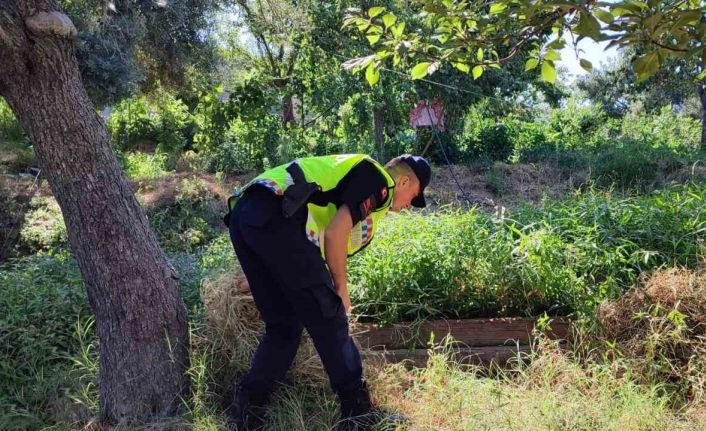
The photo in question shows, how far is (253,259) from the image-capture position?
2826 mm

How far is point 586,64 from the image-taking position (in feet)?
7.25

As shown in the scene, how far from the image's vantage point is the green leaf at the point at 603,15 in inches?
70.1

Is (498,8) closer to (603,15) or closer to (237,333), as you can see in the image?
(603,15)

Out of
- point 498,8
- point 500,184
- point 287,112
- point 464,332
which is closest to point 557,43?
point 498,8

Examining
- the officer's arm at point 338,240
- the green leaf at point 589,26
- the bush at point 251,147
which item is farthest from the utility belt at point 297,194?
the bush at point 251,147

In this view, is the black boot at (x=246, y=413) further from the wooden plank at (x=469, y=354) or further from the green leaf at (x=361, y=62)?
the green leaf at (x=361, y=62)

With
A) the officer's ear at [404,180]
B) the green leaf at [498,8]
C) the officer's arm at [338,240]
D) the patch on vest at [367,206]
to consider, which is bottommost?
the officer's arm at [338,240]

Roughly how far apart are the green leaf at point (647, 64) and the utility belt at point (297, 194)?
4.56ft

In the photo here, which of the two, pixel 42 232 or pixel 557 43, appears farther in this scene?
pixel 42 232

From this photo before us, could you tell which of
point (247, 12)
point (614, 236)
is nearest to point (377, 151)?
point (247, 12)

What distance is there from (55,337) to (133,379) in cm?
88

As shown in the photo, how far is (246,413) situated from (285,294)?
709mm

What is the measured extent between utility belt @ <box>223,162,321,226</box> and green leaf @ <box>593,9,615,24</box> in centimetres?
136

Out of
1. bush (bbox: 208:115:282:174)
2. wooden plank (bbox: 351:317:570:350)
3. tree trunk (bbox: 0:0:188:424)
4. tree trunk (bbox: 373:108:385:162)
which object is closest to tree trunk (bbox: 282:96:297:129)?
bush (bbox: 208:115:282:174)
